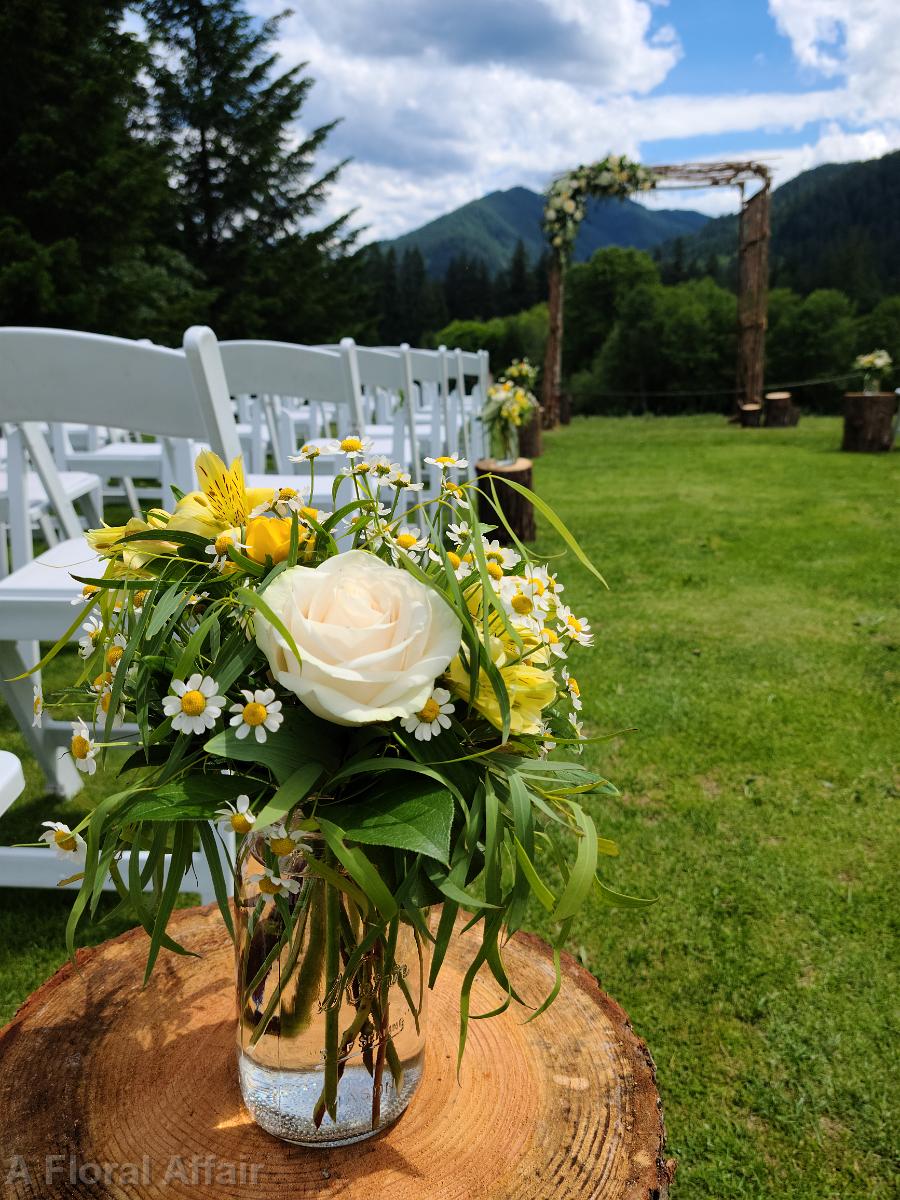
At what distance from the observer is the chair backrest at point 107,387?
1385mm

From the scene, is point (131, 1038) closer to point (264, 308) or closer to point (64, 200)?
point (64, 200)

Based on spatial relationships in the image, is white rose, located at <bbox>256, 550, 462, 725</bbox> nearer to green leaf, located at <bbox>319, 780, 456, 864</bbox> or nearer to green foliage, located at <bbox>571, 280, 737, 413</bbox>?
green leaf, located at <bbox>319, 780, 456, 864</bbox>

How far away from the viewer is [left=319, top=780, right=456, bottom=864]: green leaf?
1.99ft

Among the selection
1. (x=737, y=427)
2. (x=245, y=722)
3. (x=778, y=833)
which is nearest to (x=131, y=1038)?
(x=245, y=722)

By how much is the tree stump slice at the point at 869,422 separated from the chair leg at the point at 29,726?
8.28m

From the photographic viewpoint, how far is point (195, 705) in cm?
61

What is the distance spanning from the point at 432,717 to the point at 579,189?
11.9 meters

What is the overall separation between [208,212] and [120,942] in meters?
16.7

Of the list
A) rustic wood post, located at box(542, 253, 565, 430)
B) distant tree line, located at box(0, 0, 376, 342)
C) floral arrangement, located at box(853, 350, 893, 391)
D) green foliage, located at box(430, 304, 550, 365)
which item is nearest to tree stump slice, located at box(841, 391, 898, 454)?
floral arrangement, located at box(853, 350, 893, 391)

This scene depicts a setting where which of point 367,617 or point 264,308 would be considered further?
point 264,308

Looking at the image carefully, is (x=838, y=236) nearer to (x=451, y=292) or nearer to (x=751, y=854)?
(x=451, y=292)

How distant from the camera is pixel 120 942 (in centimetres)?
121

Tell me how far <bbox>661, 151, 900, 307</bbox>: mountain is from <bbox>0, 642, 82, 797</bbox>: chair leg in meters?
33.0

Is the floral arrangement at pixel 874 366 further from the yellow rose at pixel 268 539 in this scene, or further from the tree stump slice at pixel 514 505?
the yellow rose at pixel 268 539
